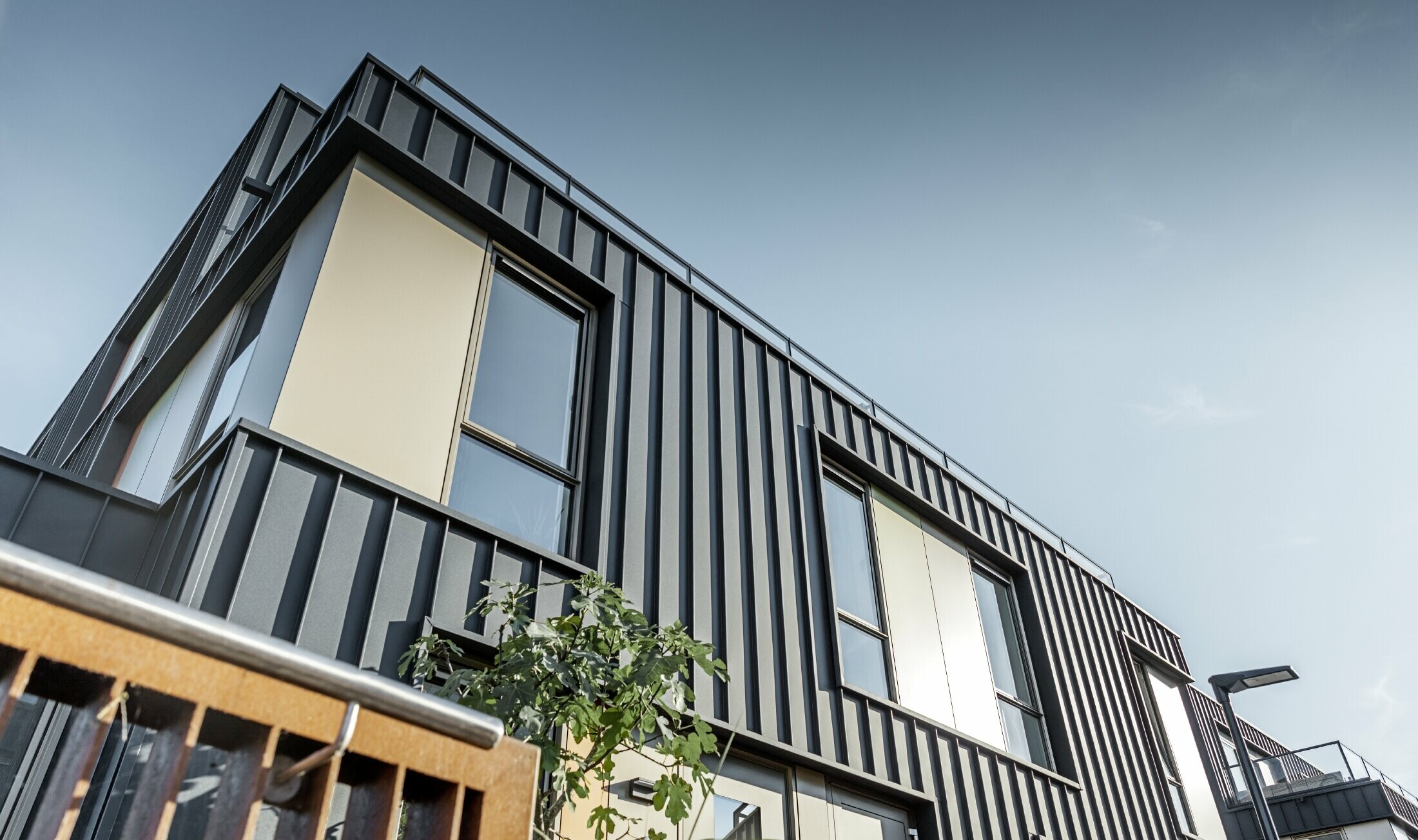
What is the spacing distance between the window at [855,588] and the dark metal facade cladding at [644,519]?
207 mm

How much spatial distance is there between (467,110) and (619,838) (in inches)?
167

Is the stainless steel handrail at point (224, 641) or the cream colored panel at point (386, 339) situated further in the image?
the cream colored panel at point (386, 339)

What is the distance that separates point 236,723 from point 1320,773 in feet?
57.9

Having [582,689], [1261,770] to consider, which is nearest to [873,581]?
[582,689]

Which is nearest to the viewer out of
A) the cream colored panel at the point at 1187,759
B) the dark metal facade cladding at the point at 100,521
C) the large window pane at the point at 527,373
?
the dark metal facade cladding at the point at 100,521

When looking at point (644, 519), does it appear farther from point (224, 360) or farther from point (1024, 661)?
point (1024, 661)

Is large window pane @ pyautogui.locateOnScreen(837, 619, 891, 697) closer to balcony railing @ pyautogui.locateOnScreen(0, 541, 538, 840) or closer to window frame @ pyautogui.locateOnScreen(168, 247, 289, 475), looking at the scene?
window frame @ pyautogui.locateOnScreen(168, 247, 289, 475)

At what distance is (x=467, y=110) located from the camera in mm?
5312

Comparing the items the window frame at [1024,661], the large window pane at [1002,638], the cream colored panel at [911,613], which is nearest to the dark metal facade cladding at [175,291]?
the cream colored panel at [911,613]

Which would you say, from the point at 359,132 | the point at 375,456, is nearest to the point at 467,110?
the point at 359,132

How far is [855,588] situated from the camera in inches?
245

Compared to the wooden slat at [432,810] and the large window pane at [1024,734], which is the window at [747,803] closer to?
the large window pane at [1024,734]

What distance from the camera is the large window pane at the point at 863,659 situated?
5.71m

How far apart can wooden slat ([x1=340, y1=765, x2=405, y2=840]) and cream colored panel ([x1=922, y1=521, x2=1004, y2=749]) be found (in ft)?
20.0
